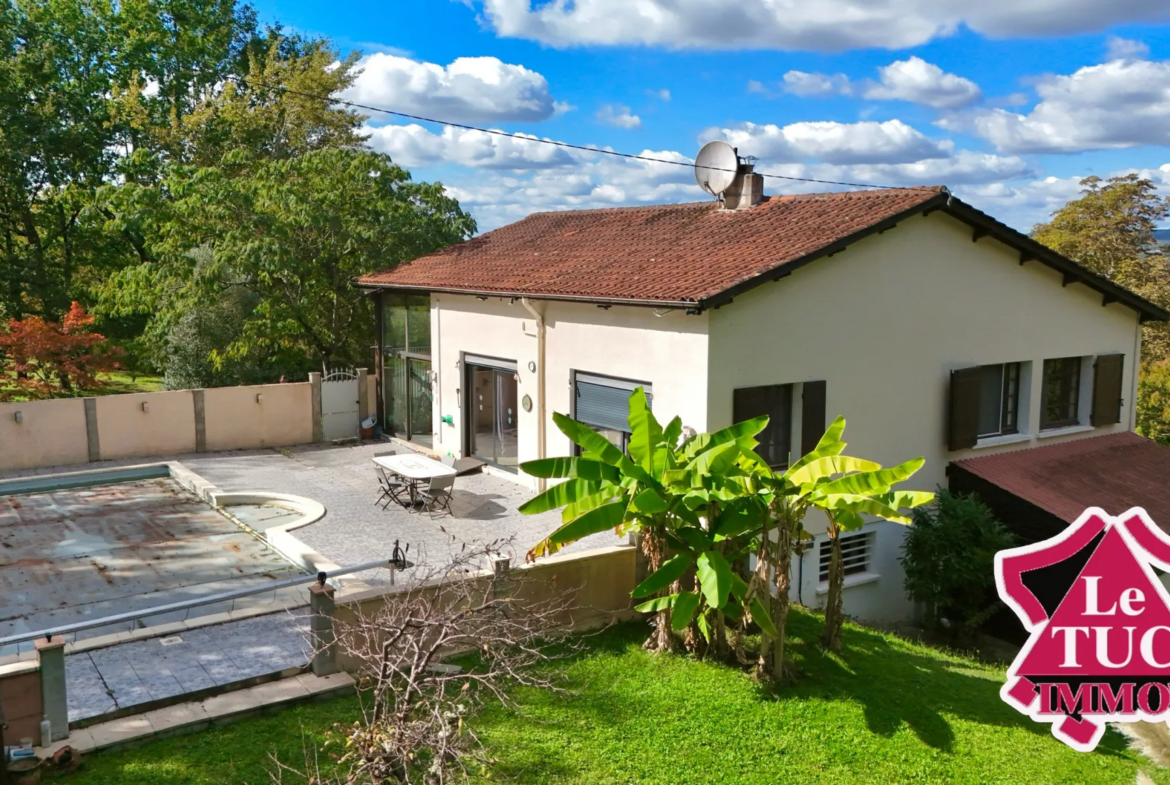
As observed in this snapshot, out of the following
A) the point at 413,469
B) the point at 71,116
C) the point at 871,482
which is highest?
the point at 71,116

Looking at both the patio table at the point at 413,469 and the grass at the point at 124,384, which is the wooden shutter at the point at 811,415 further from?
the grass at the point at 124,384

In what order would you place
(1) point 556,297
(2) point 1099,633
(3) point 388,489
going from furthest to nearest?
1. (3) point 388,489
2. (1) point 556,297
3. (2) point 1099,633

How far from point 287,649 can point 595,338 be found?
296 inches

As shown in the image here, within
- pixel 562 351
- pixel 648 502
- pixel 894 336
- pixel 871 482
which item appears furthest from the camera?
pixel 562 351

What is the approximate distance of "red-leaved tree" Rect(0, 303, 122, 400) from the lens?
21005 millimetres

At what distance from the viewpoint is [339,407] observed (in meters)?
22.9

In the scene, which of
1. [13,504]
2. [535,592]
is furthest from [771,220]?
[13,504]

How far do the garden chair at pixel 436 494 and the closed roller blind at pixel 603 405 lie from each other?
105 inches

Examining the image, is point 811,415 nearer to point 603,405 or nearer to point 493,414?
point 603,405

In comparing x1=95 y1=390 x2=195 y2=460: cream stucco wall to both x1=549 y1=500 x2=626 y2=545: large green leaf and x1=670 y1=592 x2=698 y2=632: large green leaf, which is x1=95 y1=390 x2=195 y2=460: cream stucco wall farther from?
x1=670 y1=592 x2=698 y2=632: large green leaf

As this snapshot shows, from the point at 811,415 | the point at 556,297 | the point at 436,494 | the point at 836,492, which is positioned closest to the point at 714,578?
the point at 836,492

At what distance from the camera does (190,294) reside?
23312 millimetres

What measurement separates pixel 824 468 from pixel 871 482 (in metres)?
0.51

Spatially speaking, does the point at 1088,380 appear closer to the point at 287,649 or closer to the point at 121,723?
the point at 287,649
